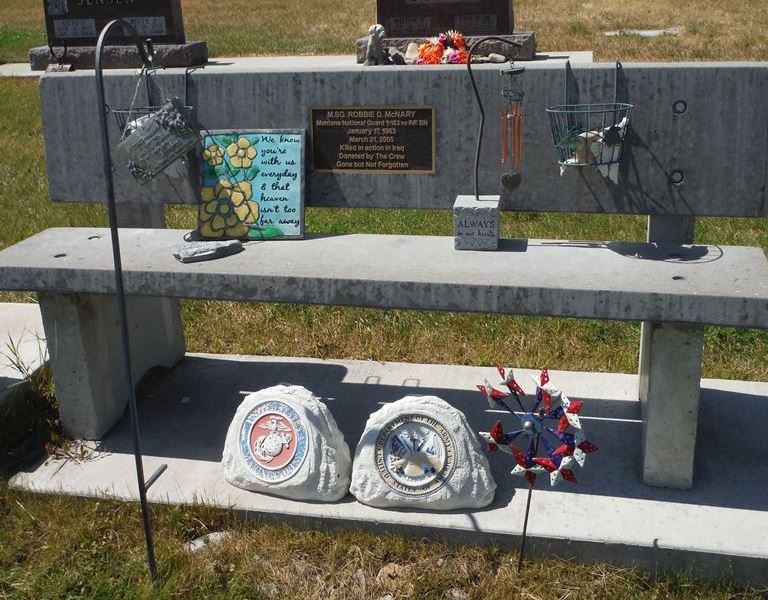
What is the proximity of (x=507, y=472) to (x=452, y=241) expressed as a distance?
996 millimetres

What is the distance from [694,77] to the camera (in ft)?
12.6

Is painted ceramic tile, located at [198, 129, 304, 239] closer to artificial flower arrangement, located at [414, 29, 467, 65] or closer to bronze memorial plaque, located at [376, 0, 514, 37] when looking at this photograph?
artificial flower arrangement, located at [414, 29, 467, 65]

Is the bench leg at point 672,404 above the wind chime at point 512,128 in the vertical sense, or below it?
below

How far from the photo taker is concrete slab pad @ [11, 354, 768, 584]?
3.46m

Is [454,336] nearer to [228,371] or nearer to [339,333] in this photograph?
[339,333]

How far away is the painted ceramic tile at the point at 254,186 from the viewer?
425cm

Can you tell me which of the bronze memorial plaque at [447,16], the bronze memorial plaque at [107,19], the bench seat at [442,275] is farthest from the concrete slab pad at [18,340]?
the bronze memorial plaque at [107,19]

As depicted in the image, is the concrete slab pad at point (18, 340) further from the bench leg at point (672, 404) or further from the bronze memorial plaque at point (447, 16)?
the bronze memorial plaque at point (447, 16)

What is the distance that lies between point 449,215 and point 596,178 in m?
3.71

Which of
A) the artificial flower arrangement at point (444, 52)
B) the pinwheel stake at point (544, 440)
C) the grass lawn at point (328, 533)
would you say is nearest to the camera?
the pinwheel stake at point (544, 440)

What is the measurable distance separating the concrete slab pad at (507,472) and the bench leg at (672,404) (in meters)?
0.09

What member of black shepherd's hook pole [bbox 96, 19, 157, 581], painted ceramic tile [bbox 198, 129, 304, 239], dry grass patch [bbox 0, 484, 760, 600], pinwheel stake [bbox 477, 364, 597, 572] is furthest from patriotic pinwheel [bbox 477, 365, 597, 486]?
painted ceramic tile [bbox 198, 129, 304, 239]

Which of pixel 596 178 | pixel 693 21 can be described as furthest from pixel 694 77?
pixel 693 21

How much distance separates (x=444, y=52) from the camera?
9.10 m
